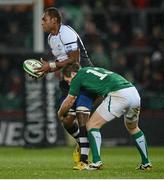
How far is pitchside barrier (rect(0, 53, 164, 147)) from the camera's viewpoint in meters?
19.4

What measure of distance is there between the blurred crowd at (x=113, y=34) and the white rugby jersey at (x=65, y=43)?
7.51 m

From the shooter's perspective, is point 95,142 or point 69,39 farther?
point 69,39

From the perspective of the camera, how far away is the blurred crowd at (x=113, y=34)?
70.5 ft

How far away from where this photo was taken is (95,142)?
1171cm

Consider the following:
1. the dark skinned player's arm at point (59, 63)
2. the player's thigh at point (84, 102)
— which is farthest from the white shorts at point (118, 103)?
the dark skinned player's arm at point (59, 63)

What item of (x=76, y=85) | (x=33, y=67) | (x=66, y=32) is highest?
(x=66, y=32)

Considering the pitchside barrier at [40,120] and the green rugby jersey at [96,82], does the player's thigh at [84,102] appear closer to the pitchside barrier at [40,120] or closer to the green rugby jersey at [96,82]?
the green rugby jersey at [96,82]

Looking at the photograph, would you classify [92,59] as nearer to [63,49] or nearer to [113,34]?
[113,34]

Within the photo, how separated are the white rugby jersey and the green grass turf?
68.9 inches

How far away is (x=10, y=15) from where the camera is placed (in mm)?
23531

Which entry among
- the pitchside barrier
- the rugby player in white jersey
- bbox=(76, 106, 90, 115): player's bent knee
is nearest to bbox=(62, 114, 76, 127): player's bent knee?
the rugby player in white jersey

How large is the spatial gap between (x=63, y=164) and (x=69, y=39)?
212 centimetres

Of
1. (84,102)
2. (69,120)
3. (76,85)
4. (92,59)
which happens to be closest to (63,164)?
(69,120)

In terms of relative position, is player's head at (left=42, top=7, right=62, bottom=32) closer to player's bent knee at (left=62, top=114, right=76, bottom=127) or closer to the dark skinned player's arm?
the dark skinned player's arm
